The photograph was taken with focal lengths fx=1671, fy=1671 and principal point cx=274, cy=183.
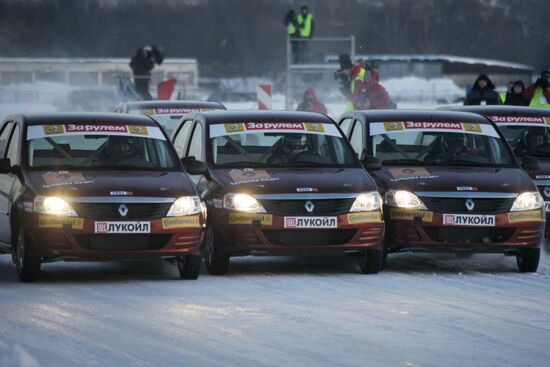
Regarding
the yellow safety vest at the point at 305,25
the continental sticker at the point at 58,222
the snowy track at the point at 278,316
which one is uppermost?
the yellow safety vest at the point at 305,25

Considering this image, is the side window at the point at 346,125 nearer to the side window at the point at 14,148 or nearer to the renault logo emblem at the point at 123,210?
the side window at the point at 14,148

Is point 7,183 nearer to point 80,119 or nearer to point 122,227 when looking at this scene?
point 80,119

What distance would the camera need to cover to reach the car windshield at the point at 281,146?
45.7 feet

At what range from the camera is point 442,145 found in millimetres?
14734

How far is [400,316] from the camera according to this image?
10.6 meters

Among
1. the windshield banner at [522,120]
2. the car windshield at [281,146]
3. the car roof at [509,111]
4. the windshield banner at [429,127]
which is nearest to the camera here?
the car windshield at [281,146]

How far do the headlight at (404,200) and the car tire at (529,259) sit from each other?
978 millimetres

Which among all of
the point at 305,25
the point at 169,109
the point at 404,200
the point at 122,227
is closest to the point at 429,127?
the point at 404,200

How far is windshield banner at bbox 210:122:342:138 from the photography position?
46.6 feet

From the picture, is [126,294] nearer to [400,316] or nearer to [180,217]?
[180,217]

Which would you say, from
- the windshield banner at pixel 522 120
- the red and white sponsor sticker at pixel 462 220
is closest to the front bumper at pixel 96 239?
the red and white sponsor sticker at pixel 462 220

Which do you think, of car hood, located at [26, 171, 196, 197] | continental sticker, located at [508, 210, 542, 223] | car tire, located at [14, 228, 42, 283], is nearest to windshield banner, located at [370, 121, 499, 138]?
continental sticker, located at [508, 210, 542, 223]

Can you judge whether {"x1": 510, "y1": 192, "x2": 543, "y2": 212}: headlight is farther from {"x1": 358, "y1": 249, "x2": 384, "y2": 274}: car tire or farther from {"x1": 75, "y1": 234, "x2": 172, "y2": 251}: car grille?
{"x1": 75, "y1": 234, "x2": 172, "y2": 251}: car grille

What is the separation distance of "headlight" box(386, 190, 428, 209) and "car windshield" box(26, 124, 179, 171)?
5.79ft
